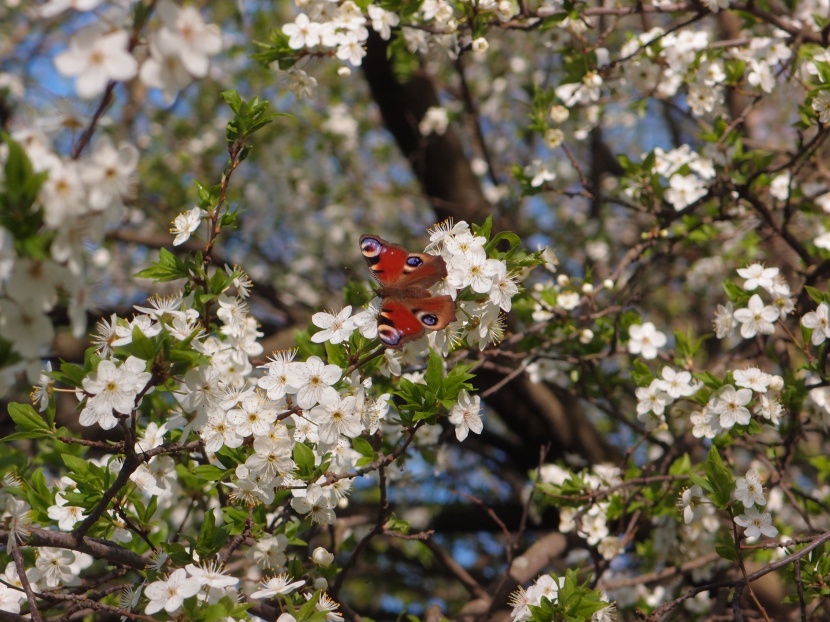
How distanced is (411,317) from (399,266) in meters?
0.33

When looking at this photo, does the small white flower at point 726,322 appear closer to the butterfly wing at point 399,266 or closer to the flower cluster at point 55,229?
the butterfly wing at point 399,266

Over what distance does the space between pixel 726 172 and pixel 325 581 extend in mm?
2207

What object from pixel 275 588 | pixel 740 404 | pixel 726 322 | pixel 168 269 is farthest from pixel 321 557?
pixel 726 322

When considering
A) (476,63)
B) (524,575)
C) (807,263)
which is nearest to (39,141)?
(524,575)

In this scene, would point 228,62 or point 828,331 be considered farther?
point 228,62

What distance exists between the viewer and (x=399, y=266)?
7.08 feet

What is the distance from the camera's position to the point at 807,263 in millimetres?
2980

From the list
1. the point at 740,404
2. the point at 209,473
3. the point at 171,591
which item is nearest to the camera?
the point at 171,591

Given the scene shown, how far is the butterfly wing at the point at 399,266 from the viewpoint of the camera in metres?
1.92

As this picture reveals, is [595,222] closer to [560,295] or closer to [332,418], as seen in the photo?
[560,295]

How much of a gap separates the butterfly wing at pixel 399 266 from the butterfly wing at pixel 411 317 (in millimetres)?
53

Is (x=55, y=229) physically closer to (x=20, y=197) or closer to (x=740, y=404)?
(x=20, y=197)

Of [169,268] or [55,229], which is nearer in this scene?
[55,229]

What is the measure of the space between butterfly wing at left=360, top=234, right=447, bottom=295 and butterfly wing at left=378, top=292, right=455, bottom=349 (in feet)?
0.17
